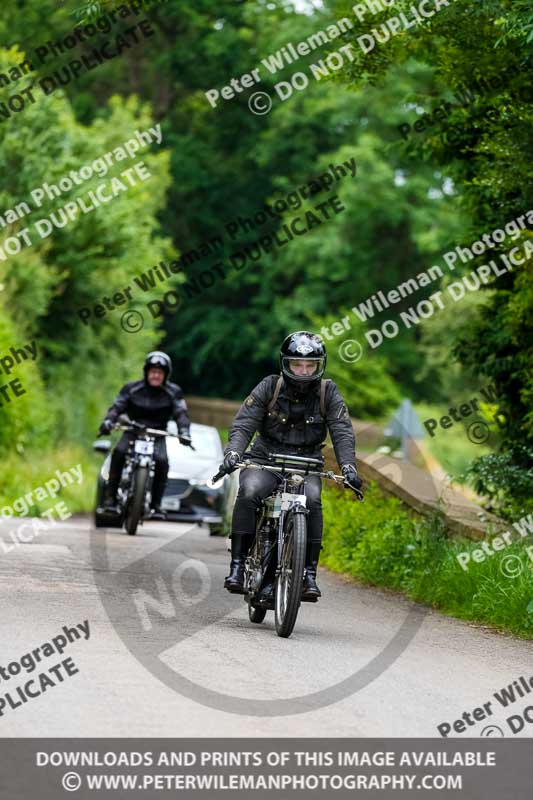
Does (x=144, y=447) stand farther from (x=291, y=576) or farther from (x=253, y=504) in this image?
(x=291, y=576)

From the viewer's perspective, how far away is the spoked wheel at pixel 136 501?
17547 millimetres

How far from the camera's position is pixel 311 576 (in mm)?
10422

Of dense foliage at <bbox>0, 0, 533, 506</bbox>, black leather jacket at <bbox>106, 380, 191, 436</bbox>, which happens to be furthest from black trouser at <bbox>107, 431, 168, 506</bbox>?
dense foliage at <bbox>0, 0, 533, 506</bbox>

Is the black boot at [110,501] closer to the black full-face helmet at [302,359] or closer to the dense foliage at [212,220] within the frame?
the black full-face helmet at [302,359]

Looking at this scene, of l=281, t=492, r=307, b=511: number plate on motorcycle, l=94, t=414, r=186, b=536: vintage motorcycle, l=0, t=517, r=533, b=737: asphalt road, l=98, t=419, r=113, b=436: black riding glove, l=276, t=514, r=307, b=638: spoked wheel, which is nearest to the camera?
l=0, t=517, r=533, b=737: asphalt road

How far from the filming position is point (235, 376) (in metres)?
60.3

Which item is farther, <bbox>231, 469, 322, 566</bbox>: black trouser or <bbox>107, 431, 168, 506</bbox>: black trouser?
<bbox>107, 431, 168, 506</bbox>: black trouser

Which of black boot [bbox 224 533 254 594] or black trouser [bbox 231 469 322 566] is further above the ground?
black trouser [bbox 231 469 322 566]

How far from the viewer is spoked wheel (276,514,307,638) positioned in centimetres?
1009

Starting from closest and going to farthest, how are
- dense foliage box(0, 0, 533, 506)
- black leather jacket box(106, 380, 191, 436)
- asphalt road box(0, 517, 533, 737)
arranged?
asphalt road box(0, 517, 533, 737)
black leather jacket box(106, 380, 191, 436)
dense foliage box(0, 0, 533, 506)

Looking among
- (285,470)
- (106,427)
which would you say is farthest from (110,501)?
(285,470)

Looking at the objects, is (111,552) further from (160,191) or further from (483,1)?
(160,191)

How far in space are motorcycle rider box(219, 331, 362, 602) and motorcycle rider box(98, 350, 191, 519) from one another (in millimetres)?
6657

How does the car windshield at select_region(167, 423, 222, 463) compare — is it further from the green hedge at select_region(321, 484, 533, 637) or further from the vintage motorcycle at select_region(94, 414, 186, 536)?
the green hedge at select_region(321, 484, 533, 637)
